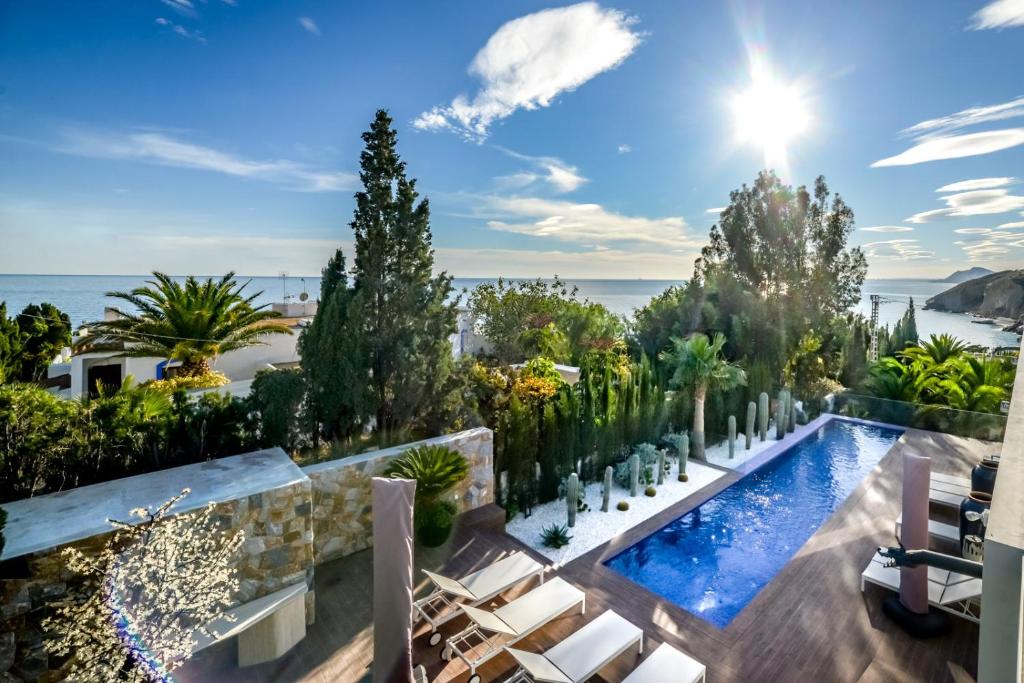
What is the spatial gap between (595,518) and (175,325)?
12.2 meters

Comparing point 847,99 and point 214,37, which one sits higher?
point 847,99

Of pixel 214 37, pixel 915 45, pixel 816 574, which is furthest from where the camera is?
pixel 915 45

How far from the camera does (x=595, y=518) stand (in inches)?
344

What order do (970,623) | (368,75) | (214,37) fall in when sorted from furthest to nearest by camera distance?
(368,75), (214,37), (970,623)

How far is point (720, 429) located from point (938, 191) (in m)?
14.2

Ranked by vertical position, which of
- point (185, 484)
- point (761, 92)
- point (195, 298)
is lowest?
point (185, 484)

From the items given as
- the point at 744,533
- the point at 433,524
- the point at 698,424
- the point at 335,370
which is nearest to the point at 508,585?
the point at 433,524

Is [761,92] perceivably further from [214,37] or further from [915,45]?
[214,37]

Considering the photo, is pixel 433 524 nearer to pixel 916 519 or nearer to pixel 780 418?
pixel 916 519

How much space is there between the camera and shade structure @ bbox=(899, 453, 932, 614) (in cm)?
545

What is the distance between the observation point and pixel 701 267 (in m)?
18.4

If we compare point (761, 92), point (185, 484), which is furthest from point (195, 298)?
point (761, 92)

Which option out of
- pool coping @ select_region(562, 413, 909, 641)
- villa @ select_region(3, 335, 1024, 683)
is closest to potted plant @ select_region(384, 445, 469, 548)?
villa @ select_region(3, 335, 1024, 683)

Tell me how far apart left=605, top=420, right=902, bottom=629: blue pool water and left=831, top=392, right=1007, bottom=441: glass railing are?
178cm
